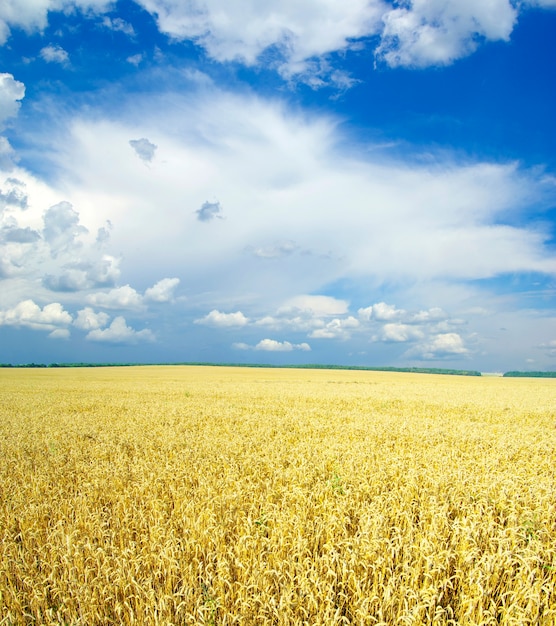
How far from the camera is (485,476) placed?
748 cm

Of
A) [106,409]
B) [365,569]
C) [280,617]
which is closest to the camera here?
[280,617]

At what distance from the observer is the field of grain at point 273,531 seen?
393 cm

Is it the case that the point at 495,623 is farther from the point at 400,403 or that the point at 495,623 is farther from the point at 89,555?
the point at 400,403

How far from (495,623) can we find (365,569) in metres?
1.28

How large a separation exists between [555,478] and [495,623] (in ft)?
19.6

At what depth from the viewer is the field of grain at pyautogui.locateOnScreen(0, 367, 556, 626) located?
3.93m

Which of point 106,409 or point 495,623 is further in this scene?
point 106,409

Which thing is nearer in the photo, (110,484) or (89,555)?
(89,555)

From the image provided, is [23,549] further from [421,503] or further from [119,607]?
[421,503]

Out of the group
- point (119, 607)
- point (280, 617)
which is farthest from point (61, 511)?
point (280, 617)

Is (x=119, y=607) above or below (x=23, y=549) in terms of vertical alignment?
above

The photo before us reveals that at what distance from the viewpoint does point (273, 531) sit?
5.04 meters

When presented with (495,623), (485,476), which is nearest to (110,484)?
(495,623)

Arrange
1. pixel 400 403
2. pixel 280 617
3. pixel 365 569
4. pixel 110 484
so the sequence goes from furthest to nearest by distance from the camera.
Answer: pixel 400 403, pixel 110 484, pixel 365 569, pixel 280 617
